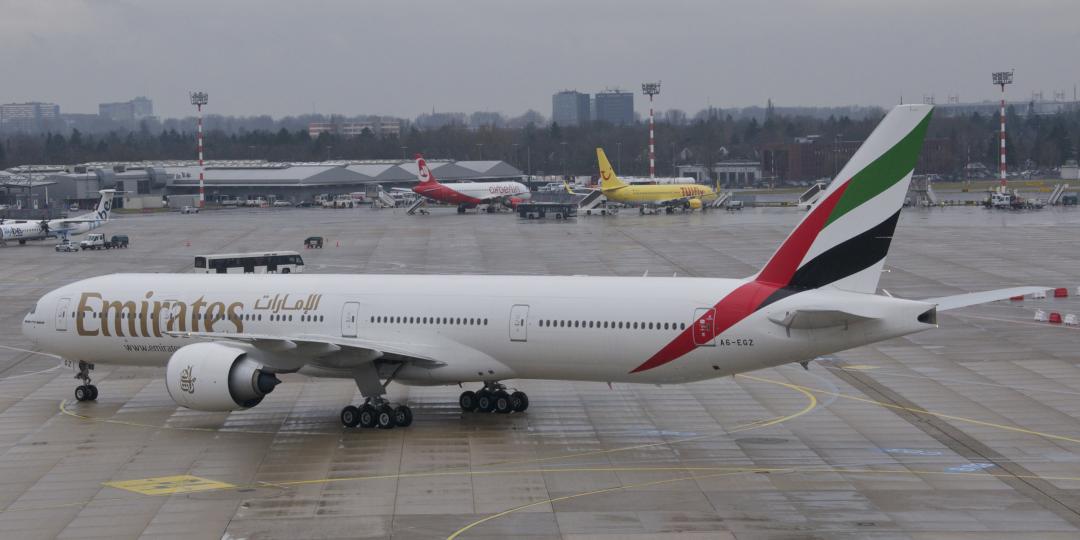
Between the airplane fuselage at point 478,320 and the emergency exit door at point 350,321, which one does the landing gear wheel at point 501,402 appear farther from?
the emergency exit door at point 350,321

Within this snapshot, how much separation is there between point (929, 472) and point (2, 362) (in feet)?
108

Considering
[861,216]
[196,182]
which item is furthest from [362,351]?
[196,182]

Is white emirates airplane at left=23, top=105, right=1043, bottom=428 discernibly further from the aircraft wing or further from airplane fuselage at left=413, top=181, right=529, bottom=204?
airplane fuselage at left=413, top=181, right=529, bottom=204

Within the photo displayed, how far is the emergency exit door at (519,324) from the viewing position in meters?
32.2

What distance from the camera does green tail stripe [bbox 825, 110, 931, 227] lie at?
2869cm

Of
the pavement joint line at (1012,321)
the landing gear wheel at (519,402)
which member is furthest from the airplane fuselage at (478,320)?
the pavement joint line at (1012,321)

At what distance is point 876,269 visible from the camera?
2941 centimetres

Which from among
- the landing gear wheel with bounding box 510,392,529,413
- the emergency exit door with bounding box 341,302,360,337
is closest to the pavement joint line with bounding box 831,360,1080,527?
the landing gear wheel with bounding box 510,392,529,413

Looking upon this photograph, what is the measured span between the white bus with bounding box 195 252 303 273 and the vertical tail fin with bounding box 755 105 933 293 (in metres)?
42.5

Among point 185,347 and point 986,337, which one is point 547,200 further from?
point 185,347

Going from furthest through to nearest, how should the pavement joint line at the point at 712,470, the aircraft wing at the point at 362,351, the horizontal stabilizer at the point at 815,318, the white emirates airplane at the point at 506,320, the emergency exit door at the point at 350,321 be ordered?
the emergency exit door at the point at 350,321, the aircraft wing at the point at 362,351, the white emirates airplane at the point at 506,320, the horizontal stabilizer at the point at 815,318, the pavement joint line at the point at 712,470

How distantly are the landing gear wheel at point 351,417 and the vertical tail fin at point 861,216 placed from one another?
11560 millimetres

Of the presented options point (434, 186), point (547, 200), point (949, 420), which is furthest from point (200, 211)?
point (949, 420)

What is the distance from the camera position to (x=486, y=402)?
114ft
